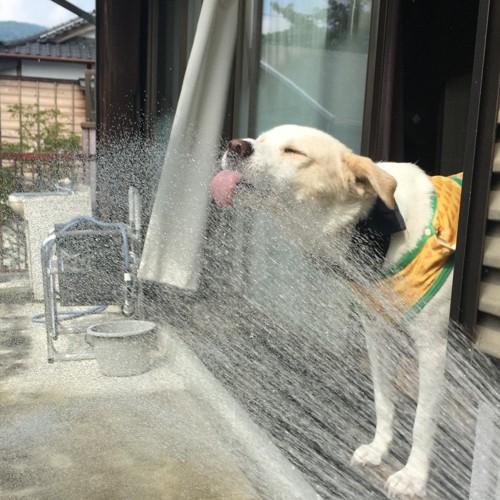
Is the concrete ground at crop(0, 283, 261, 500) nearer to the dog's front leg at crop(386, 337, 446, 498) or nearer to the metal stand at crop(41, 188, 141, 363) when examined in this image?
the metal stand at crop(41, 188, 141, 363)

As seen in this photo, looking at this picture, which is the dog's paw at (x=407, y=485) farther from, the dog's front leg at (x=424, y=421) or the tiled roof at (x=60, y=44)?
the tiled roof at (x=60, y=44)

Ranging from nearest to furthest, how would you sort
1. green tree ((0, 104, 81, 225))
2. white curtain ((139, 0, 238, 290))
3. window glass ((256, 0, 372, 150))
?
window glass ((256, 0, 372, 150))
white curtain ((139, 0, 238, 290))
green tree ((0, 104, 81, 225))

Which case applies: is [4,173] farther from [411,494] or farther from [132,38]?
[411,494]

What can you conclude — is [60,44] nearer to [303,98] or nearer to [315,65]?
[303,98]

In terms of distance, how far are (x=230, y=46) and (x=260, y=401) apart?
2.62m

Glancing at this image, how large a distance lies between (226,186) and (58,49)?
17645 millimetres

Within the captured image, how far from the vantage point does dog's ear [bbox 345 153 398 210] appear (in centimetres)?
233

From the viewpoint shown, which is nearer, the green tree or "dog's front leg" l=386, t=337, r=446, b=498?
"dog's front leg" l=386, t=337, r=446, b=498

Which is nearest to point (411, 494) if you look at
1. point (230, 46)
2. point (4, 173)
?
point (230, 46)

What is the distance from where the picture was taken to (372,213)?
2.47 metres

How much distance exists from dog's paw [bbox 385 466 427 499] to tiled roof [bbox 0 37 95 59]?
15.8 metres

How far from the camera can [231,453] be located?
9.77ft

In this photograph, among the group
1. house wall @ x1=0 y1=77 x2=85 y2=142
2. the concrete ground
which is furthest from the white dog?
house wall @ x1=0 y1=77 x2=85 y2=142

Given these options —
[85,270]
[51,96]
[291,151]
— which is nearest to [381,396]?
[291,151]
